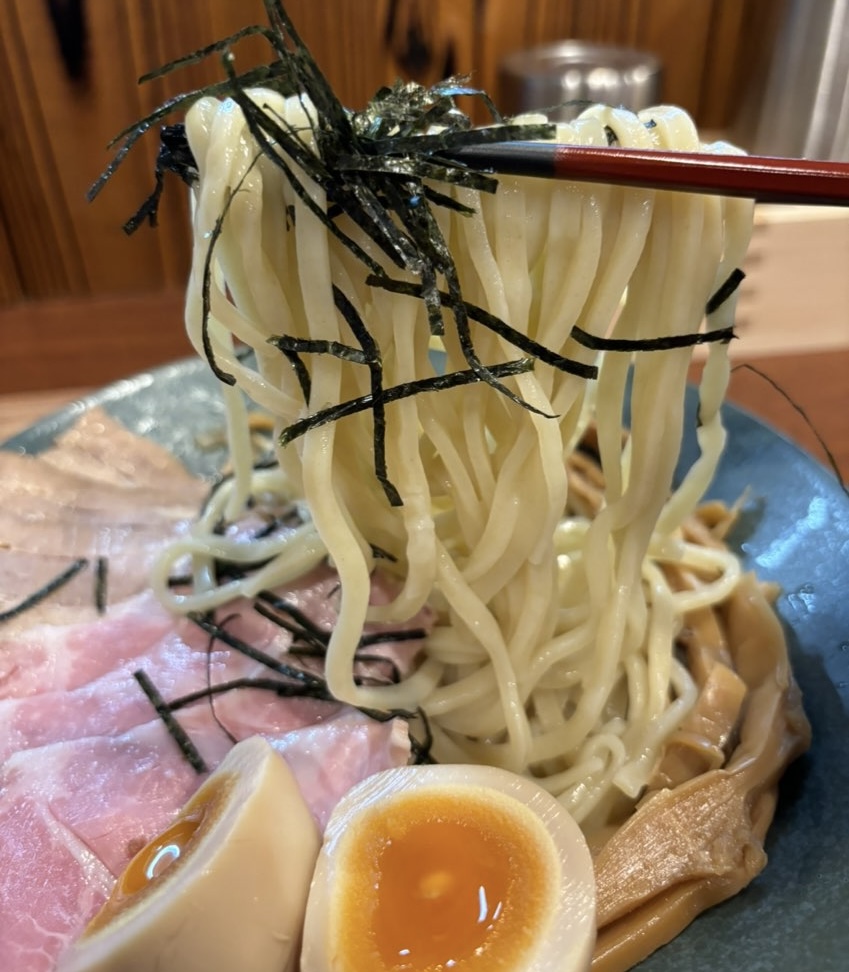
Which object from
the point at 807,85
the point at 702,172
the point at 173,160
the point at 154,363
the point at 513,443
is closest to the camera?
the point at 702,172

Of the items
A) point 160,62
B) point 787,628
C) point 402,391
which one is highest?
point 160,62

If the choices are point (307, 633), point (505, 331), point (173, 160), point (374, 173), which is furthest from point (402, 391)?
point (307, 633)

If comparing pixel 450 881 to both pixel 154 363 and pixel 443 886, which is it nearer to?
pixel 443 886

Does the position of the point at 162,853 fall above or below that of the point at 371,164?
below

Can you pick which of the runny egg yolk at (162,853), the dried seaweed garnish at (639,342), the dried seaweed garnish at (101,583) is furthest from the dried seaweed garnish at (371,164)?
the dried seaweed garnish at (101,583)

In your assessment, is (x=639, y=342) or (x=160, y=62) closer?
(x=639, y=342)

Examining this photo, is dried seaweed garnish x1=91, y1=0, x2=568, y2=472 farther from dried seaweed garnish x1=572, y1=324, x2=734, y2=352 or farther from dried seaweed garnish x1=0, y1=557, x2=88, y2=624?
dried seaweed garnish x1=0, y1=557, x2=88, y2=624

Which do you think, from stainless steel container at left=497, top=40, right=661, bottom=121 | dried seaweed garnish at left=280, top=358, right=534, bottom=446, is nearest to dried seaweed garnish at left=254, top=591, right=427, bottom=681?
dried seaweed garnish at left=280, top=358, right=534, bottom=446

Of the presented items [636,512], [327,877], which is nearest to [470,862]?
[327,877]
